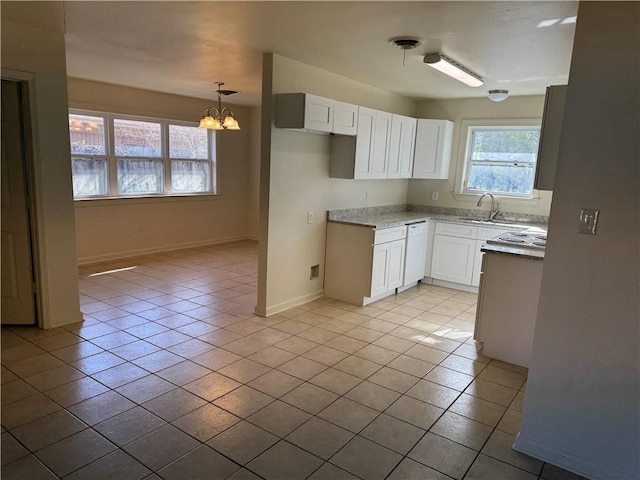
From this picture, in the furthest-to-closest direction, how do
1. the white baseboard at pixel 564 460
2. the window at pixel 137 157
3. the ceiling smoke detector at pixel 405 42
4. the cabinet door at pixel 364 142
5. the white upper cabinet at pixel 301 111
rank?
the window at pixel 137 157, the cabinet door at pixel 364 142, the white upper cabinet at pixel 301 111, the ceiling smoke detector at pixel 405 42, the white baseboard at pixel 564 460

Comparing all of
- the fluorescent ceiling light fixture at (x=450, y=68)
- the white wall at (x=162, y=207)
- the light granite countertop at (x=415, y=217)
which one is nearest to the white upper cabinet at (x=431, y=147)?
the light granite countertop at (x=415, y=217)

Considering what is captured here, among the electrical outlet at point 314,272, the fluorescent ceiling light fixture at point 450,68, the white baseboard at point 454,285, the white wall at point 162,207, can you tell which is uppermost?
the fluorescent ceiling light fixture at point 450,68

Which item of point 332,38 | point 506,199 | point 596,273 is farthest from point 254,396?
point 506,199

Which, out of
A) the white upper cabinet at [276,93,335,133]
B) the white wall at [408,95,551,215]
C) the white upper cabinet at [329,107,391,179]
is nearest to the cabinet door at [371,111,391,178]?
the white upper cabinet at [329,107,391,179]

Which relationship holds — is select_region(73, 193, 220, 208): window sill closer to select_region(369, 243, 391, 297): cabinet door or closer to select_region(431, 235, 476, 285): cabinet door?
select_region(369, 243, 391, 297): cabinet door

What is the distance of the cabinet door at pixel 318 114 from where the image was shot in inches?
152

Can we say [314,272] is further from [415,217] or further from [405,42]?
[405,42]

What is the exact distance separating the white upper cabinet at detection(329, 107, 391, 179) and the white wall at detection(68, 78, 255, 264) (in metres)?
3.28

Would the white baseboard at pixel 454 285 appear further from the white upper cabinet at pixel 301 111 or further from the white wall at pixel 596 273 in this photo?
the white wall at pixel 596 273

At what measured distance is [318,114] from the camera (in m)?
3.99

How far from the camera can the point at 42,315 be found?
12.2 feet

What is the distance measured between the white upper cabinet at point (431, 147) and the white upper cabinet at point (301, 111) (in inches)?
79.2

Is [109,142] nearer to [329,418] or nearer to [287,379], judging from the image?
[287,379]

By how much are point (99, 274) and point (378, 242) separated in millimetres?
3532
